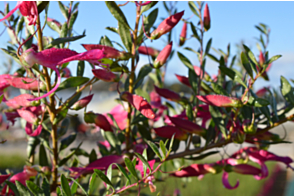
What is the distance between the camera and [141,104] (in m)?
0.45

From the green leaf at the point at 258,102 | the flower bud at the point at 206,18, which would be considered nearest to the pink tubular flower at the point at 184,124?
→ the green leaf at the point at 258,102

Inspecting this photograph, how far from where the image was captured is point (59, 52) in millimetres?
343

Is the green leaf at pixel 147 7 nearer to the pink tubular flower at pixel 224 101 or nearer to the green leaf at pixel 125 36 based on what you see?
the green leaf at pixel 125 36

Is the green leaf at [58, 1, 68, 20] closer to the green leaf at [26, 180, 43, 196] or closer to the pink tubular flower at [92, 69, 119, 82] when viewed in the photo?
the pink tubular flower at [92, 69, 119, 82]

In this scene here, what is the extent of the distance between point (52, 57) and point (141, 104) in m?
0.16

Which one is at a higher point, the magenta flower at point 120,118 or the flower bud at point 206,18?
the flower bud at point 206,18

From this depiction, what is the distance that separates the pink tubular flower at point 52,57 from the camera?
0.33m

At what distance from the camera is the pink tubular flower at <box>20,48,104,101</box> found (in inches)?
13.0

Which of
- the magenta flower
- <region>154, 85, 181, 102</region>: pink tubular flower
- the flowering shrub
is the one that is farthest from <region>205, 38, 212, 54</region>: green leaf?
the magenta flower

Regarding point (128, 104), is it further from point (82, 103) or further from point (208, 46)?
point (208, 46)

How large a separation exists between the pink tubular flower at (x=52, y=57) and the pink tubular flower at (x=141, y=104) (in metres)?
0.13

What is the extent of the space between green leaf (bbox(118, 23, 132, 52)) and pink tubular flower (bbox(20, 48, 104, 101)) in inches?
5.5

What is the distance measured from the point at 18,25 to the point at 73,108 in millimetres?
189

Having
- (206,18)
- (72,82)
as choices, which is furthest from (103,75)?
(206,18)
